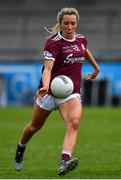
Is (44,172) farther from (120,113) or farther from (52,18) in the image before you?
(52,18)

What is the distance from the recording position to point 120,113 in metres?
27.8

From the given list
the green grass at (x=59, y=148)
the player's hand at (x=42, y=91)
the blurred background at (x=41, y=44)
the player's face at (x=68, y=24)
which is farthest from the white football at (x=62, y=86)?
the blurred background at (x=41, y=44)

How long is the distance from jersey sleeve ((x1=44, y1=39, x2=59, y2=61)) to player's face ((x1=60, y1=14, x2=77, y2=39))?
189 mm

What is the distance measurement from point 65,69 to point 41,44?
28.2m

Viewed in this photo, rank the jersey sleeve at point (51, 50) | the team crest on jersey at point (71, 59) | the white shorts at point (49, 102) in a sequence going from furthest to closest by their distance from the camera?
1. the white shorts at point (49, 102)
2. the team crest on jersey at point (71, 59)
3. the jersey sleeve at point (51, 50)

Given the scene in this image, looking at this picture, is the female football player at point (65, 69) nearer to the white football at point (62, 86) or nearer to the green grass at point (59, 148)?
the white football at point (62, 86)

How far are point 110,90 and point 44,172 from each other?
24.2m

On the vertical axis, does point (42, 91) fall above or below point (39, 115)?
above

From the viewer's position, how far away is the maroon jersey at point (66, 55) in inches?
370

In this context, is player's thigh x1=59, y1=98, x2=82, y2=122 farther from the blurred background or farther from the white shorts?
the blurred background

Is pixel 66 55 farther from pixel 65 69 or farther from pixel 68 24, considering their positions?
pixel 68 24

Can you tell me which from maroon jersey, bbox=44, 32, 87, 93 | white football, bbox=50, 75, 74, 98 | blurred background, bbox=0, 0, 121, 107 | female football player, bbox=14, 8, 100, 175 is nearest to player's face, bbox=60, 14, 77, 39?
female football player, bbox=14, 8, 100, 175

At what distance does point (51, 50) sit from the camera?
9.36m

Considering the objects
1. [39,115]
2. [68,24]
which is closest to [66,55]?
[68,24]
